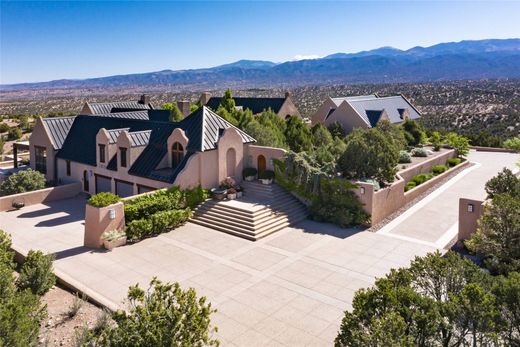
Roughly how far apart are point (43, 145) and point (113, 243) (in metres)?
16.3

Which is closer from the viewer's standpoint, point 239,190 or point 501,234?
point 501,234

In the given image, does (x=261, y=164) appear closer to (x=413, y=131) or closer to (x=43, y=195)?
(x=43, y=195)

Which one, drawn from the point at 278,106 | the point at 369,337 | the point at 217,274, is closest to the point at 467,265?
the point at 369,337

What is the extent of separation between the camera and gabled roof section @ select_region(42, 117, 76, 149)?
30.7 metres

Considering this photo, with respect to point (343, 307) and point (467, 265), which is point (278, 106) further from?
point (467, 265)

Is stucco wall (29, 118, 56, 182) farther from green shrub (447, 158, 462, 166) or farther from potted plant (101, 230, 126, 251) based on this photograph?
green shrub (447, 158, 462, 166)

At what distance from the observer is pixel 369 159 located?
2398cm

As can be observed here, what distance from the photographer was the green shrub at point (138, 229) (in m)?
19.7

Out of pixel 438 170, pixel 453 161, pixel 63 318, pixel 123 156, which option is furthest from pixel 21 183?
pixel 453 161

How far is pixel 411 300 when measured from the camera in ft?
28.8

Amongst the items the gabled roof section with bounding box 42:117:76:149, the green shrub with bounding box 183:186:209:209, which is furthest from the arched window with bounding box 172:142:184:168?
the gabled roof section with bounding box 42:117:76:149

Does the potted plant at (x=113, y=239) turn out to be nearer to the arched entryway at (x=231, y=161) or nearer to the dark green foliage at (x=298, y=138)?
the arched entryway at (x=231, y=161)

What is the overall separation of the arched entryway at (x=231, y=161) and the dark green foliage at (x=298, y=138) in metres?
5.96

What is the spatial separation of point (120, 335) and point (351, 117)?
34244 mm
